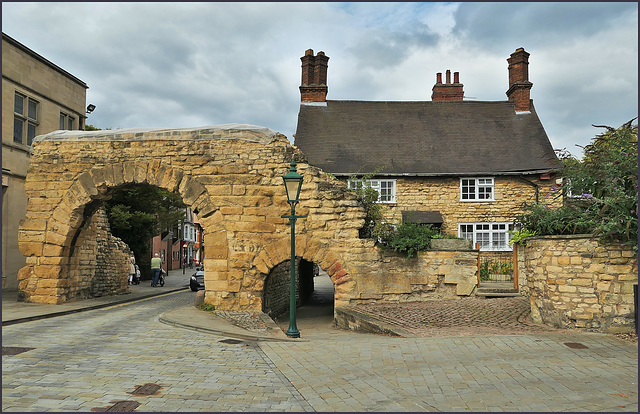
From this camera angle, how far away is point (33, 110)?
694 inches

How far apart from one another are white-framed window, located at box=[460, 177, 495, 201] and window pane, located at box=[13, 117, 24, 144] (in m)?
17.0

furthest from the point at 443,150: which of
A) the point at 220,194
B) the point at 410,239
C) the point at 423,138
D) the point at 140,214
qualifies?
the point at 140,214

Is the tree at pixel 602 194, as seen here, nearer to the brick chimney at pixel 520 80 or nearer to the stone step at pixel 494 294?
the stone step at pixel 494 294

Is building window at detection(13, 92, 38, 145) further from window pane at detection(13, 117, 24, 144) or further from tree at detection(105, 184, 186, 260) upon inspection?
tree at detection(105, 184, 186, 260)

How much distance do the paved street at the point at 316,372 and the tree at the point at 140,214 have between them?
14.0 meters

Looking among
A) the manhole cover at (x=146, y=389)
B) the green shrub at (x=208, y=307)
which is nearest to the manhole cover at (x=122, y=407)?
the manhole cover at (x=146, y=389)

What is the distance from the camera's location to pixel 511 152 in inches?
902

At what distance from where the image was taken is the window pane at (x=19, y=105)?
16.7 metres

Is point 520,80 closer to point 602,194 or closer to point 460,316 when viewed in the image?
point 602,194

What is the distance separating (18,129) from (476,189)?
58.2 ft

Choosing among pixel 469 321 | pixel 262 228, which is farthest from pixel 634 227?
pixel 262 228

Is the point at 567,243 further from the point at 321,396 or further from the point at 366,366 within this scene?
the point at 321,396

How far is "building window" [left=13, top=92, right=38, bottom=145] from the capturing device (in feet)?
54.9

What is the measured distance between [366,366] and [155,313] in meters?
7.32
